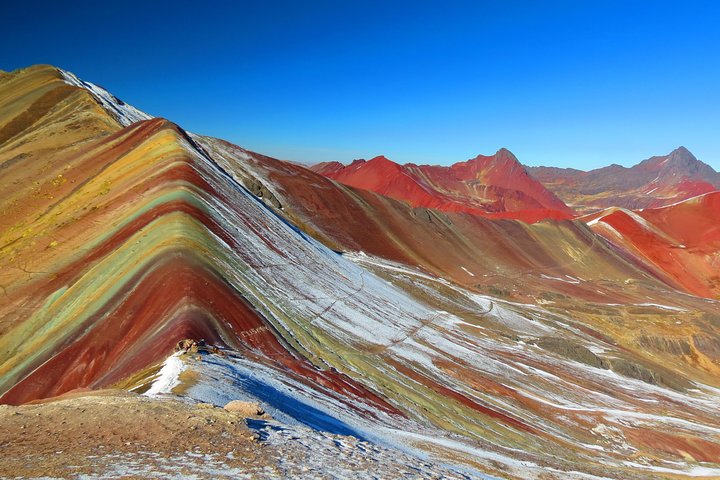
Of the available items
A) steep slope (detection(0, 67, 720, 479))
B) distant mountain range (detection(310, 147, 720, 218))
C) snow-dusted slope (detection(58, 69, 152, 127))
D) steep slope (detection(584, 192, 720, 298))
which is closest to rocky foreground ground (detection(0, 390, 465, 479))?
steep slope (detection(0, 67, 720, 479))

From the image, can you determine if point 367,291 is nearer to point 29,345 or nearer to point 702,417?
point 29,345

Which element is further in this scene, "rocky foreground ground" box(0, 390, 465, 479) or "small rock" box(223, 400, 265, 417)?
"small rock" box(223, 400, 265, 417)

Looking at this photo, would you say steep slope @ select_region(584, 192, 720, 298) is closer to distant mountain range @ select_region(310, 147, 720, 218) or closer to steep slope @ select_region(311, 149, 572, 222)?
steep slope @ select_region(311, 149, 572, 222)

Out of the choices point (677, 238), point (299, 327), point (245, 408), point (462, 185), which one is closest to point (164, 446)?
point (245, 408)

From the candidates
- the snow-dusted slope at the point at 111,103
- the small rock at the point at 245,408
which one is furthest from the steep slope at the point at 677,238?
the small rock at the point at 245,408

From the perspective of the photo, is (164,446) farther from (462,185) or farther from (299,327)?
(462,185)

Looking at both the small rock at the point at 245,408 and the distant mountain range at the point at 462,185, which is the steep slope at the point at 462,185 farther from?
the small rock at the point at 245,408
